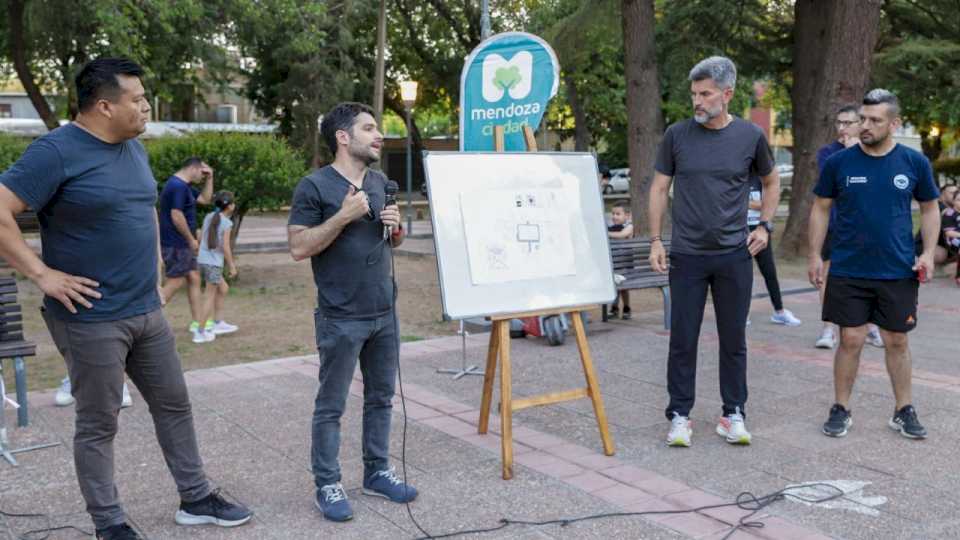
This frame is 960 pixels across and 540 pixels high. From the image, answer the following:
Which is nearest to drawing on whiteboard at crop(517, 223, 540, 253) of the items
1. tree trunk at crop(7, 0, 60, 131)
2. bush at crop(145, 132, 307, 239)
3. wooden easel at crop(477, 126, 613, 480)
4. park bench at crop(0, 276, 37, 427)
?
wooden easel at crop(477, 126, 613, 480)

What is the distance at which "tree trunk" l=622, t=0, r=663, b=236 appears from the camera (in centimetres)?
1333

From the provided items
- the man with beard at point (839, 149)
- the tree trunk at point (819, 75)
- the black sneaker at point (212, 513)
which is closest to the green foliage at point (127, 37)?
the tree trunk at point (819, 75)

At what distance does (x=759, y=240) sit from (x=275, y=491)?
284 cm

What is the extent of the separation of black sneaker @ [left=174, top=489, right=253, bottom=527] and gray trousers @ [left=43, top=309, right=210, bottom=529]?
1.05 feet

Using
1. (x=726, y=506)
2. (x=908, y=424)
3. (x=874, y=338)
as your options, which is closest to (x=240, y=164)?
(x=874, y=338)

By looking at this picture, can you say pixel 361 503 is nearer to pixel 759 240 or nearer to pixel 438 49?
pixel 759 240

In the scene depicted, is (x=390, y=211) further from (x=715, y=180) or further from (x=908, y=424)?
(x=908, y=424)

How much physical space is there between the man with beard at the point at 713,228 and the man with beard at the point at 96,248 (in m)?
2.74

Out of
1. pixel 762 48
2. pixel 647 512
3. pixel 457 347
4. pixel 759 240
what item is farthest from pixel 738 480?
pixel 762 48

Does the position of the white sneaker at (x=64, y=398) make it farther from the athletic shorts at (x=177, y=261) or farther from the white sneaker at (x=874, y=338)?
the white sneaker at (x=874, y=338)

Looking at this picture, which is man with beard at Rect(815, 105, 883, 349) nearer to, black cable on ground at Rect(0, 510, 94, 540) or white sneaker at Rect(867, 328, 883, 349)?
white sneaker at Rect(867, 328, 883, 349)

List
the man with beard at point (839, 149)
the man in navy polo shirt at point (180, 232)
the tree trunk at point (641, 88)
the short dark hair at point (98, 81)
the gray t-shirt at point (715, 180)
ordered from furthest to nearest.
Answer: the tree trunk at point (641, 88) < the man in navy polo shirt at point (180, 232) < the man with beard at point (839, 149) < the gray t-shirt at point (715, 180) < the short dark hair at point (98, 81)

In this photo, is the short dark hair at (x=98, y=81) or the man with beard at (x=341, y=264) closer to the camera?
the short dark hair at (x=98, y=81)

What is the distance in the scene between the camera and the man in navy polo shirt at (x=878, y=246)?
16.4 feet
